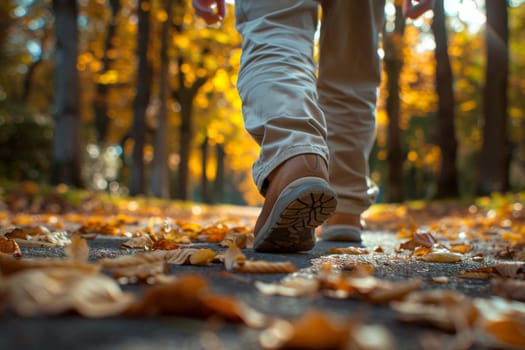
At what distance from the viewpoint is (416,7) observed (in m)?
2.79

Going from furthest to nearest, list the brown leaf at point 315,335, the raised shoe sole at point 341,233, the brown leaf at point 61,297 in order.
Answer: the raised shoe sole at point 341,233
the brown leaf at point 61,297
the brown leaf at point 315,335

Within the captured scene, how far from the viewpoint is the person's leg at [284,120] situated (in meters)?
1.96

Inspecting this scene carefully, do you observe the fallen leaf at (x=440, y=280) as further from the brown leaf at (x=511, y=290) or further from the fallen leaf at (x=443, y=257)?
the fallen leaf at (x=443, y=257)

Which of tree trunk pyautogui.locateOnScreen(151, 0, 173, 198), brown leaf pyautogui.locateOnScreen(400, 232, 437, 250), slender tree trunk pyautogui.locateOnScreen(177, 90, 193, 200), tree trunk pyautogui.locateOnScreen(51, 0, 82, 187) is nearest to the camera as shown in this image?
brown leaf pyautogui.locateOnScreen(400, 232, 437, 250)

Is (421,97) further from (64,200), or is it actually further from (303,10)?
(303,10)

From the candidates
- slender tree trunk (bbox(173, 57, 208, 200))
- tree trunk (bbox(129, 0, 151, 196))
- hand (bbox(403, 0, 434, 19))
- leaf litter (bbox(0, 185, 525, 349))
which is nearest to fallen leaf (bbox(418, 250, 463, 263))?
leaf litter (bbox(0, 185, 525, 349))

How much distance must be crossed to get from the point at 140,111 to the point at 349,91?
419 inches

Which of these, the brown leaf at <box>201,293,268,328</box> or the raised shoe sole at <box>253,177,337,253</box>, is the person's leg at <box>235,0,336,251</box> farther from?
the brown leaf at <box>201,293,268,328</box>

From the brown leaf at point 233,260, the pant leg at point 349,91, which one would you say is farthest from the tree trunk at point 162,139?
the brown leaf at point 233,260

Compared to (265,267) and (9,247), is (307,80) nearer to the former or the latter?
(265,267)

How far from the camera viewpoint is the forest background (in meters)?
10.7

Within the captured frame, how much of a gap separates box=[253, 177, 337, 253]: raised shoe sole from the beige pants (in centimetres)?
16

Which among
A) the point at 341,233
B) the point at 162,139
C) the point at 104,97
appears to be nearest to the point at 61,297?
the point at 341,233

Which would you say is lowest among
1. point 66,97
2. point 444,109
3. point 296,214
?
point 296,214
